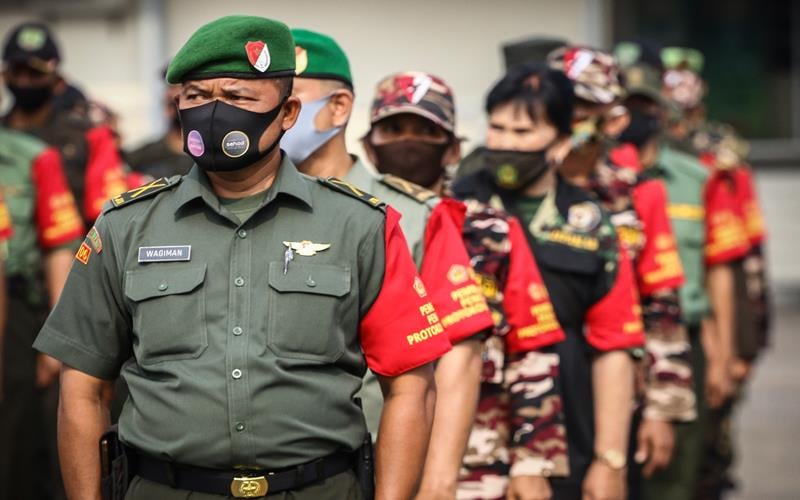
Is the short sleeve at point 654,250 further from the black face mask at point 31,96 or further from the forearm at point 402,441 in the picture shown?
the black face mask at point 31,96

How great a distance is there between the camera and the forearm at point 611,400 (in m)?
6.05

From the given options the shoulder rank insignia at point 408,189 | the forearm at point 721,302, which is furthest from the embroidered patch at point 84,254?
the forearm at point 721,302

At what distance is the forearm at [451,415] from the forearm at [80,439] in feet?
3.59

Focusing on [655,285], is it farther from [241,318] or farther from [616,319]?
[241,318]

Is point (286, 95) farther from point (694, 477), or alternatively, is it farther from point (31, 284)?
point (694, 477)

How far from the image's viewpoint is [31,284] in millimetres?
8039

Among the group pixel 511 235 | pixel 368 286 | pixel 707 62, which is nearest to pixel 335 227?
pixel 368 286

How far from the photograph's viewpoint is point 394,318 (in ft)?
13.6

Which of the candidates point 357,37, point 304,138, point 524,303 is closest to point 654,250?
point 524,303

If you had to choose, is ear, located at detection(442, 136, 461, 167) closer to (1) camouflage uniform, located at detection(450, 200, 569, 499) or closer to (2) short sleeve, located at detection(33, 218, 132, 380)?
(1) camouflage uniform, located at detection(450, 200, 569, 499)

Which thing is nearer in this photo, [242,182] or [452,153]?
[242,182]

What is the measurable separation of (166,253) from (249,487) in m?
0.57

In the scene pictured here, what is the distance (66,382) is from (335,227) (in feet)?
2.40

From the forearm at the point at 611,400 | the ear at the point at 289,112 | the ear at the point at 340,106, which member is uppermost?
the ear at the point at 289,112
